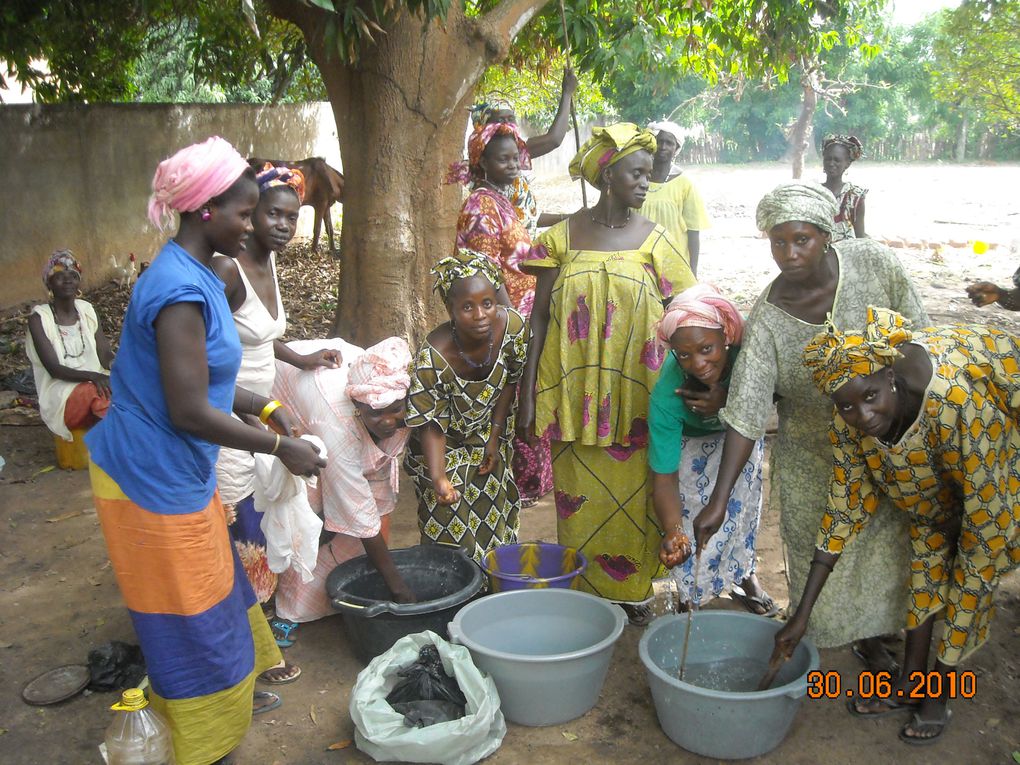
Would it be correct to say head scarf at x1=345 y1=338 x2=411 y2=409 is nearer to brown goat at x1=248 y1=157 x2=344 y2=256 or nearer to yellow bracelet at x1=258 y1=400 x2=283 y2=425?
yellow bracelet at x1=258 y1=400 x2=283 y2=425

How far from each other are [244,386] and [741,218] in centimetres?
1416

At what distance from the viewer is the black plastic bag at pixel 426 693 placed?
284cm

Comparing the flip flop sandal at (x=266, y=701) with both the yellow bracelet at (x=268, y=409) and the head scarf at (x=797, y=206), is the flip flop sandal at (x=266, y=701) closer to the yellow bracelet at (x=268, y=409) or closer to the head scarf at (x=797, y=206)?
the yellow bracelet at (x=268, y=409)

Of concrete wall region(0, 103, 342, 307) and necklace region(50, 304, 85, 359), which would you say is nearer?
necklace region(50, 304, 85, 359)

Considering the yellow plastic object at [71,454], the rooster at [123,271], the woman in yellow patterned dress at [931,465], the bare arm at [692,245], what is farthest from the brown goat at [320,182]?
the woman in yellow patterned dress at [931,465]

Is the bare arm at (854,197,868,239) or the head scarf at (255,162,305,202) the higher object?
the head scarf at (255,162,305,202)

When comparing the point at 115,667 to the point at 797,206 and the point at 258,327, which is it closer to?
the point at 258,327

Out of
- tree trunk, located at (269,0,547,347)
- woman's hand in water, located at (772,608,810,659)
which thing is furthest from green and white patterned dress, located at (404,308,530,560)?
tree trunk, located at (269,0,547,347)

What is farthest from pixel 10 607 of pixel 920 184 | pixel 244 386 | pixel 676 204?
pixel 920 184

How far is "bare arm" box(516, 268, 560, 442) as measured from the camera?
3.45 metres

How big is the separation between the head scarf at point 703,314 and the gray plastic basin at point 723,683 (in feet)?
3.07

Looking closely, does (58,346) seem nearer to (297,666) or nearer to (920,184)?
(297,666)

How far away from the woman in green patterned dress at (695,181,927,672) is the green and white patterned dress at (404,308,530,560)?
0.94m

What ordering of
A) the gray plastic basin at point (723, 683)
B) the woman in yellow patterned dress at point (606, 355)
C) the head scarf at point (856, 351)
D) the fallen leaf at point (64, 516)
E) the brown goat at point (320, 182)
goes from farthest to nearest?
the brown goat at point (320, 182), the fallen leaf at point (64, 516), the woman in yellow patterned dress at point (606, 355), the gray plastic basin at point (723, 683), the head scarf at point (856, 351)
